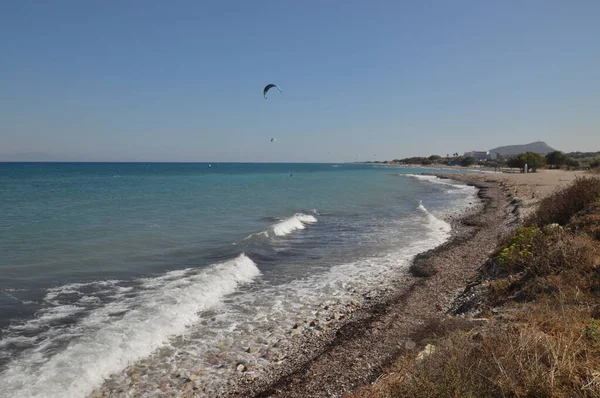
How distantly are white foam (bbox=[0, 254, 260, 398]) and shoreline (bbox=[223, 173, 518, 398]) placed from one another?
8.34 feet

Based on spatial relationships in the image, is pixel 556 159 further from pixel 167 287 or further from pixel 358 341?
pixel 167 287

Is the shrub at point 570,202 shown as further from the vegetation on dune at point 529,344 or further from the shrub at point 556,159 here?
the shrub at point 556,159

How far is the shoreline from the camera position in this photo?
643 cm

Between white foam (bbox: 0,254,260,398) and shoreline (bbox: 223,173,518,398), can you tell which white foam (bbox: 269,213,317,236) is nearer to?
white foam (bbox: 0,254,260,398)

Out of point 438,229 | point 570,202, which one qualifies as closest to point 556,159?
point 438,229

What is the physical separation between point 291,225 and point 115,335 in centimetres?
1487

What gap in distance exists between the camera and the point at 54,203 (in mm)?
32594

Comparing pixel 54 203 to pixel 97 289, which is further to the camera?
pixel 54 203

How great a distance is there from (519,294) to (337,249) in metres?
10.2

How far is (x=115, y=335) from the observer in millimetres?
8414

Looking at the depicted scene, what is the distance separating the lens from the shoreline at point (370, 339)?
6.43 m

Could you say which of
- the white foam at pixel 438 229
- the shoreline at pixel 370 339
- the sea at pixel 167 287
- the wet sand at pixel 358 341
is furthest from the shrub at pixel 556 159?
the wet sand at pixel 358 341

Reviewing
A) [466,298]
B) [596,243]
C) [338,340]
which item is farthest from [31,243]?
[596,243]

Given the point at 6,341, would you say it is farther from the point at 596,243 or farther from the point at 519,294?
the point at 596,243
